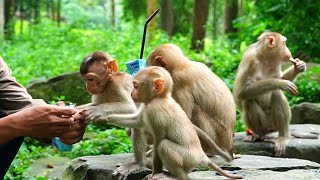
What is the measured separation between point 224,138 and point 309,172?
0.94 metres

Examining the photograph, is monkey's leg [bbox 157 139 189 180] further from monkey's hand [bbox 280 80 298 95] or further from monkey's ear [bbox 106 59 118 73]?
monkey's hand [bbox 280 80 298 95]

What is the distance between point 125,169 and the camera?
5195mm

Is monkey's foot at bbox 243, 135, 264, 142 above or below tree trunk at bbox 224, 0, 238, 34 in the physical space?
below

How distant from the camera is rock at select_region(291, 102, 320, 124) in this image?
385 inches

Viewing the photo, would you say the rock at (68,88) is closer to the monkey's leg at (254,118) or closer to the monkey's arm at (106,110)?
the monkey's leg at (254,118)

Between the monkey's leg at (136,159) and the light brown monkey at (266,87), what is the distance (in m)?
2.52

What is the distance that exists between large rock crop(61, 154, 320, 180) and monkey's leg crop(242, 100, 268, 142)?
61.4 inches

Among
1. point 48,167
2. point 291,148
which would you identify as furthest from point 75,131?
point 48,167

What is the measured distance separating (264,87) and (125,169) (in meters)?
2.70

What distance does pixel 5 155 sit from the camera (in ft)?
15.9

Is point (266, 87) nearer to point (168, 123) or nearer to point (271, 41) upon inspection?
point (271, 41)

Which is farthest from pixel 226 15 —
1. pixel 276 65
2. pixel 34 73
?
pixel 276 65

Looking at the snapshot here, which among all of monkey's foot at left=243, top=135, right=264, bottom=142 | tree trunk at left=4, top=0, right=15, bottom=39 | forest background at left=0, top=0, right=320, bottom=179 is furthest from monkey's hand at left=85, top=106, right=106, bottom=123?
tree trunk at left=4, top=0, right=15, bottom=39

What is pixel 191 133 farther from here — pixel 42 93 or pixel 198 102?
pixel 42 93
